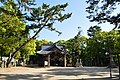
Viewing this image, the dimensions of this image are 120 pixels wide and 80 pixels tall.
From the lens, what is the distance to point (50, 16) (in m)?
31.5

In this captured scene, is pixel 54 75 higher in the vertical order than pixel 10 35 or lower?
lower

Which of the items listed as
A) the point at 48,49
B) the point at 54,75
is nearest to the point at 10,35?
the point at 54,75

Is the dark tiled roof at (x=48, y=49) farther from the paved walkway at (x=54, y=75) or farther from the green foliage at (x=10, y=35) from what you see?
the paved walkway at (x=54, y=75)

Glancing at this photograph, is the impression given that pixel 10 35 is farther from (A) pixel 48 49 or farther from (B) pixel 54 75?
(A) pixel 48 49

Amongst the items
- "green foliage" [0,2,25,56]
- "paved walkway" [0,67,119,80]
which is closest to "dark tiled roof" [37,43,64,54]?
"green foliage" [0,2,25,56]

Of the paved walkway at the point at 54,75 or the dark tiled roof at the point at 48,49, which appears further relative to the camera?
the dark tiled roof at the point at 48,49

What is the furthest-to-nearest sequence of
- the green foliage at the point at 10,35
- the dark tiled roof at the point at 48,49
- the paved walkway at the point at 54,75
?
the dark tiled roof at the point at 48,49 → the green foliage at the point at 10,35 → the paved walkway at the point at 54,75

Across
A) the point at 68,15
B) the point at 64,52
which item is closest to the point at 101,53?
the point at 64,52

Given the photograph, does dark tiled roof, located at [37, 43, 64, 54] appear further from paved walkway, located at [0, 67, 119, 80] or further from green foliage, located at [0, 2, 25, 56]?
paved walkway, located at [0, 67, 119, 80]

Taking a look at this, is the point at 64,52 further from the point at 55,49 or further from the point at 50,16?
the point at 50,16

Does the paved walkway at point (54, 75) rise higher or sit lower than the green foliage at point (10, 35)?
lower

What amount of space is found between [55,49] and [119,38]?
12834 mm

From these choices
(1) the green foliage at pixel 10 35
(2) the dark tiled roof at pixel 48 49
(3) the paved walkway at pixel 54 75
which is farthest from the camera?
(2) the dark tiled roof at pixel 48 49

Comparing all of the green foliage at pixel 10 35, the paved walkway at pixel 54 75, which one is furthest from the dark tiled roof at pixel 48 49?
the paved walkway at pixel 54 75
